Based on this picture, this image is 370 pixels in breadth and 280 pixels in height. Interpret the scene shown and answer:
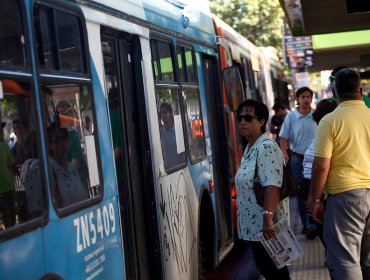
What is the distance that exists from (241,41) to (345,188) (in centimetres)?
808

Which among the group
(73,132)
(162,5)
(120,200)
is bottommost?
(120,200)

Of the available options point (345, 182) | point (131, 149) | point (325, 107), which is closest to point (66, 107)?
point (131, 149)

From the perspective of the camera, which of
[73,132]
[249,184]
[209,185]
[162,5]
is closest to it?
[73,132]

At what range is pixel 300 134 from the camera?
1052 cm

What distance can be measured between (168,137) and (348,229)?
1654 mm

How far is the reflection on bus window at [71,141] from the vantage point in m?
4.20

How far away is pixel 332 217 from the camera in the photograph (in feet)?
19.1

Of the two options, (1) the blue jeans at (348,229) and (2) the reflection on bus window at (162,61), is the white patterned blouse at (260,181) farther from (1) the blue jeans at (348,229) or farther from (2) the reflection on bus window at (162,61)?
(2) the reflection on bus window at (162,61)

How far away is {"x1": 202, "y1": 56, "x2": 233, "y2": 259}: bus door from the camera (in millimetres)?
9227

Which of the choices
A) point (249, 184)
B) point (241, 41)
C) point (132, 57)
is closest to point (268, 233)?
point (249, 184)

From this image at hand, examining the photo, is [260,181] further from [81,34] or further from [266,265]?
[81,34]

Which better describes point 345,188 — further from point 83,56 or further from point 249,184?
point 83,56

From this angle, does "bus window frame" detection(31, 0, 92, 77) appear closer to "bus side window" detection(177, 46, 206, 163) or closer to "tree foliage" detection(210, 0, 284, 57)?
"bus side window" detection(177, 46, 206, 163)

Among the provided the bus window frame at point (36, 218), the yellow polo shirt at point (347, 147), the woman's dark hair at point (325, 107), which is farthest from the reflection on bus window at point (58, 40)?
the woman's dark hair at point (325, 107)
